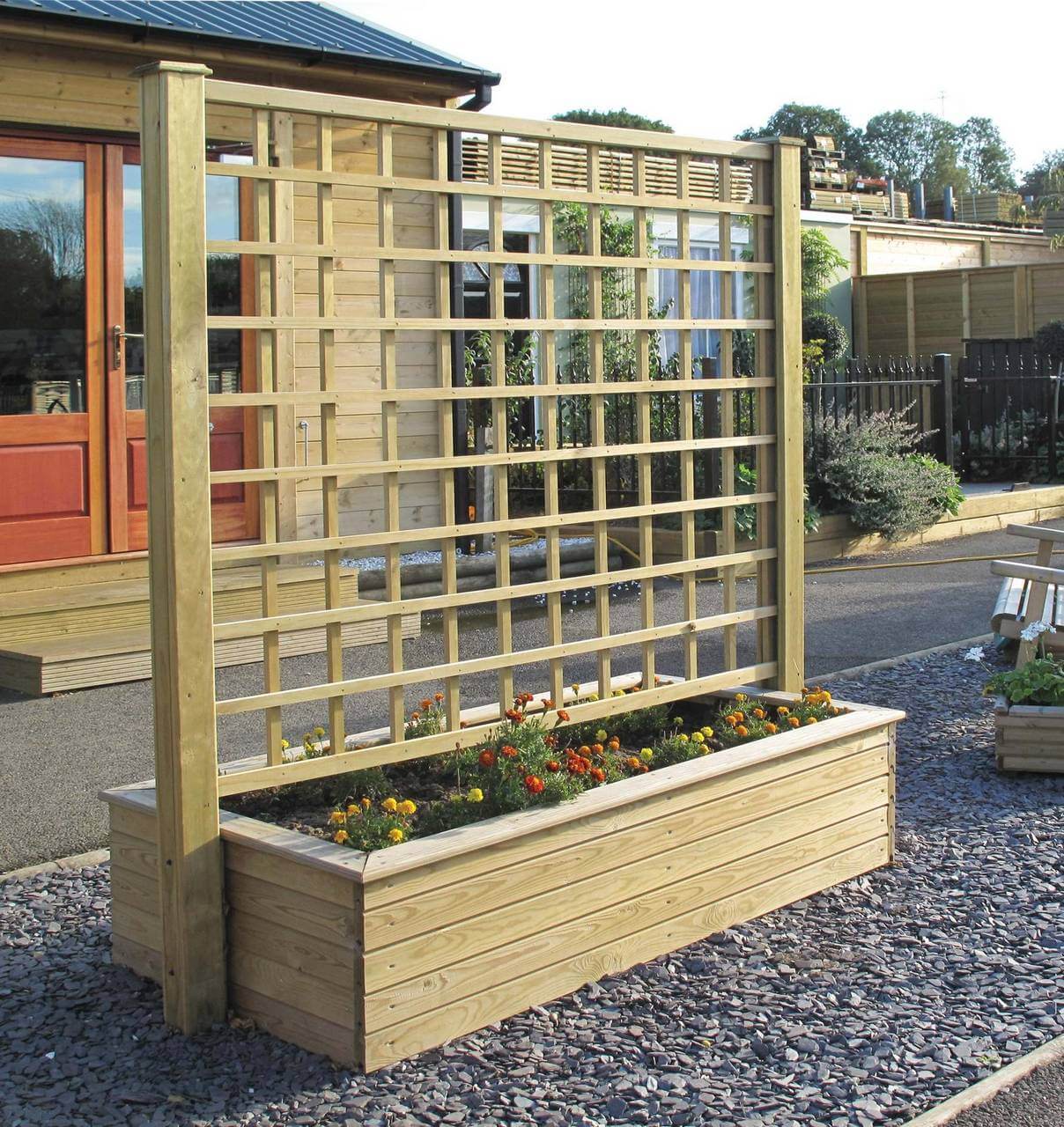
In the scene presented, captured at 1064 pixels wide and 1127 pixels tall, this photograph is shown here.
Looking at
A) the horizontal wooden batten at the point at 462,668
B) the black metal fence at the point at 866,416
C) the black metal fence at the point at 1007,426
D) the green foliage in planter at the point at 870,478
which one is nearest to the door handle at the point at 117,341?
the black metal fence at the point at 866,416

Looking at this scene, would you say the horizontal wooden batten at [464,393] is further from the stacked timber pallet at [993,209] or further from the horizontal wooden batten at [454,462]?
the stacked timber pallet at [993,209]

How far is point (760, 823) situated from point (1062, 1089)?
1161mm

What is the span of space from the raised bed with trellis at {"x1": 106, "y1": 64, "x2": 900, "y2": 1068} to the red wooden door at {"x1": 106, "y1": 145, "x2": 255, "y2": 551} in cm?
413

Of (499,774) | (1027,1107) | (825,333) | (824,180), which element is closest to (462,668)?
(499,774)

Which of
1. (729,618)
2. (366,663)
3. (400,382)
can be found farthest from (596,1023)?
(400,382)

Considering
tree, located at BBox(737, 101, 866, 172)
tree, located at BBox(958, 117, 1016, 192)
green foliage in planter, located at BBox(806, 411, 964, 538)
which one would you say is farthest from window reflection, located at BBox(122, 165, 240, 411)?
tree, located at BBox(958, 117, 1016, 192)

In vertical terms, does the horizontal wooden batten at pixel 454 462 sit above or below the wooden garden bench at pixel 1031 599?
above

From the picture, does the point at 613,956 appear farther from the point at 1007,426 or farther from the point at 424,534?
the point at 1007,426

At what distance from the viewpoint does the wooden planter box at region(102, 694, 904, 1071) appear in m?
3.06

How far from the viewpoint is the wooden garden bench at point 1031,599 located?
621 centimetres

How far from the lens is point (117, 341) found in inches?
310

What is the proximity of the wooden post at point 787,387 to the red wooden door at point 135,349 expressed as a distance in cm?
407

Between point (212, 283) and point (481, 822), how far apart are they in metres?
5.74

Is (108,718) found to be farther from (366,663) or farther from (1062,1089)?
(1062,1089)
